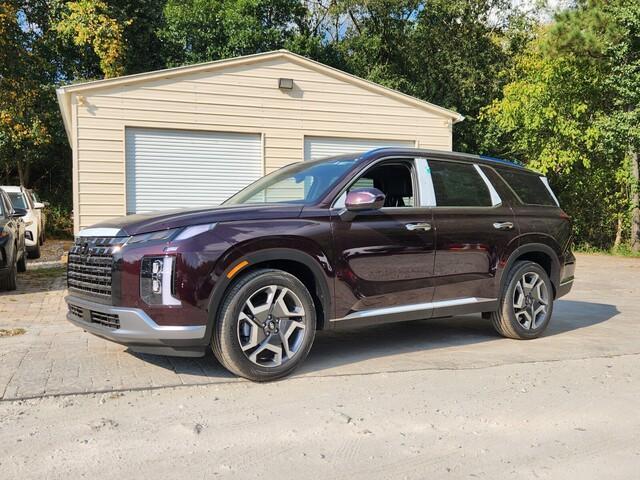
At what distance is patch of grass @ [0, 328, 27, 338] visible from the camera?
6066 mm

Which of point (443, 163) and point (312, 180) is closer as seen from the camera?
point (312, 180)

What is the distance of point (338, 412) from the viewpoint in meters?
3.93

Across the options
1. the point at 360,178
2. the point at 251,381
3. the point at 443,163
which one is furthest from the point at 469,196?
the point at 251,381

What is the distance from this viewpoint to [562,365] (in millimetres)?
5254

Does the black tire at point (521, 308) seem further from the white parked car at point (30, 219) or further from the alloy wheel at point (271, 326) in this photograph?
Answer: the white parked car at point (30, 219)

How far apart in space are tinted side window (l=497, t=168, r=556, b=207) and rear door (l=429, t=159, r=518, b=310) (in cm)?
34

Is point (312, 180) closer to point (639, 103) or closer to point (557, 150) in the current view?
point (639, 103)

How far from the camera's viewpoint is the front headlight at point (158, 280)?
416 cm

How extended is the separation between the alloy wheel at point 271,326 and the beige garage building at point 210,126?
7.58 metres

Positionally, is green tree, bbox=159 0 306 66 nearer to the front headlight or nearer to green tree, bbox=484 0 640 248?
green tree, bbox=484 0 640 248

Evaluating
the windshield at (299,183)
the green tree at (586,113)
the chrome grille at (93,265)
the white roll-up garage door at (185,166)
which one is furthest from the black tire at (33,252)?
the green tree at (586,113)

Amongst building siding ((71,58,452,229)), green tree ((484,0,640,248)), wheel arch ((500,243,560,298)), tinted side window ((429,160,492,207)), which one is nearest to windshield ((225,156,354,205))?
tinted side window ((429,160,492,207))

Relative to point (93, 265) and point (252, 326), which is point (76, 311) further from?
point (252, 326)

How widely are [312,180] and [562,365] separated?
272 cm
